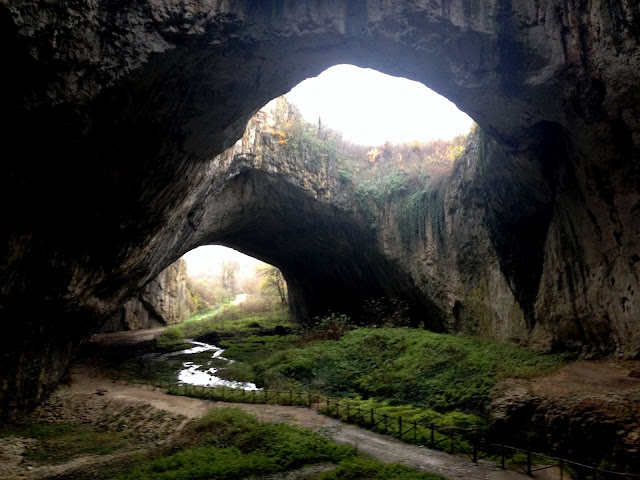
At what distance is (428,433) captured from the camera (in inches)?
384

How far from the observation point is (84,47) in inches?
284

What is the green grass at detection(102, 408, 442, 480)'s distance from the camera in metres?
8.06

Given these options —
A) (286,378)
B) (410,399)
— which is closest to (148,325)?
→ (286,378)

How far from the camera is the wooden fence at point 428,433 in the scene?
739 cm

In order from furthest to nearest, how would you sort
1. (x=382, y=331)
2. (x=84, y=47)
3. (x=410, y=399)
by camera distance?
(x=382, y=331) → (x=410, y=399) → (x=84, y=47)

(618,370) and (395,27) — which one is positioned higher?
(395,27)

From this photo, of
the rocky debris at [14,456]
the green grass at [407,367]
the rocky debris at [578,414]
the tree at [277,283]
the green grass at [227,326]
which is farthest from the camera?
the tree at [277,283]

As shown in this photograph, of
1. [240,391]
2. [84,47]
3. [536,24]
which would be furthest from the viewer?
[240,391]

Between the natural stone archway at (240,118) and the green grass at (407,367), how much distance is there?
1.94 meters

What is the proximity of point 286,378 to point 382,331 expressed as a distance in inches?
182

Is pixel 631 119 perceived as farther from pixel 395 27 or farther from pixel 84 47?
pixel 84 47

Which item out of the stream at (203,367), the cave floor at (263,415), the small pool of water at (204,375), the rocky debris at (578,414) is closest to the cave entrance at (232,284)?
the stream at (203,367)

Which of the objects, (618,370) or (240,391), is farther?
(240,391)

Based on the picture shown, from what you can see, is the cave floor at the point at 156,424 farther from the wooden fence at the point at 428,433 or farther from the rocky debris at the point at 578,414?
the rocky debris at the point at 578,414
